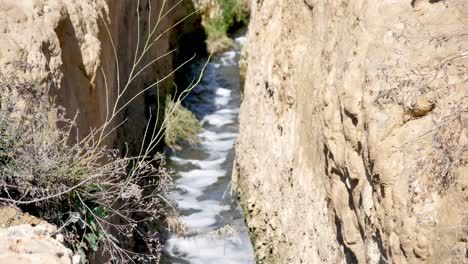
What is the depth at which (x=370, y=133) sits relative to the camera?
3.90m

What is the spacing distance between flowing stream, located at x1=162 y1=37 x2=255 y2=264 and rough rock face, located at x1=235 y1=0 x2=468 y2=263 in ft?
2.89

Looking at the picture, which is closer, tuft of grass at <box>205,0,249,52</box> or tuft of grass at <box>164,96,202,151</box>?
tuft of grass at <box>164,96,202,151</box>

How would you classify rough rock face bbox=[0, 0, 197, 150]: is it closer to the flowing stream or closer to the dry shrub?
the dry shrub

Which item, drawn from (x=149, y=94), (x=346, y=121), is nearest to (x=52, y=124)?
(x=346, y=121)

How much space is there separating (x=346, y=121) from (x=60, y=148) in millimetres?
1708

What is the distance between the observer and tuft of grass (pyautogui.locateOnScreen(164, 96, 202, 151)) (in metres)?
9.18

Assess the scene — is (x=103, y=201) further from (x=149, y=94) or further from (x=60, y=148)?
(x=149, y=94)

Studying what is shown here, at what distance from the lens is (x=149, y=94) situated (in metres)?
8.95

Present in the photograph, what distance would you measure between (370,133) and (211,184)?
4.91 meters

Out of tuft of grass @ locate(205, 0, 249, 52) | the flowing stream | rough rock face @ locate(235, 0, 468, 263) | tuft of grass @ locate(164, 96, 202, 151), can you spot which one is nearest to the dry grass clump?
rough rock face @ locate(235, 0, 468, 263)

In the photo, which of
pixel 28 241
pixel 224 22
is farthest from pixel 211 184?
pixel 28 241

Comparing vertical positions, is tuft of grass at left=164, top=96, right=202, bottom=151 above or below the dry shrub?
below

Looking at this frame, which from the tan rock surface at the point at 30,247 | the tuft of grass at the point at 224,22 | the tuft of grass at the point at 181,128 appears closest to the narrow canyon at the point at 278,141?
the tan rock surface at the point at 30,247

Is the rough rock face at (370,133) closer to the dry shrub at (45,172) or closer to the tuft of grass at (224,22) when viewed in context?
the dry shrub at (45,172)
